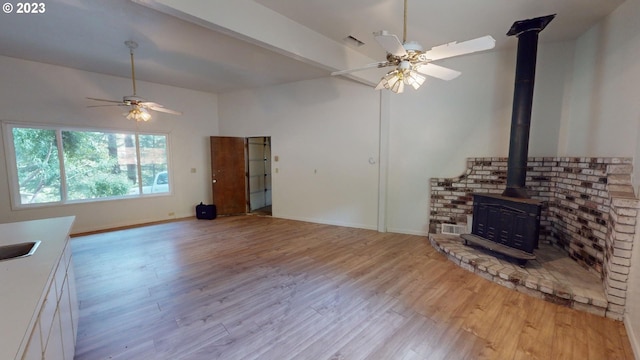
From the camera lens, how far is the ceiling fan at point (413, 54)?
1.92 meters

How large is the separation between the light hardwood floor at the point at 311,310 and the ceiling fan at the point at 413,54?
2.19 m

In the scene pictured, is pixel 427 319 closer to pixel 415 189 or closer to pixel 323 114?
pixel 415 189

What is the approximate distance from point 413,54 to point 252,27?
1.65 meters

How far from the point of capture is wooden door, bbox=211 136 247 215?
21.4 feet

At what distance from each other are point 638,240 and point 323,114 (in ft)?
15.0

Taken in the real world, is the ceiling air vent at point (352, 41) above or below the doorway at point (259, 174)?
above

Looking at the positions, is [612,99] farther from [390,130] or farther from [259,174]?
[259,174]

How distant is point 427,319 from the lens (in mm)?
2420

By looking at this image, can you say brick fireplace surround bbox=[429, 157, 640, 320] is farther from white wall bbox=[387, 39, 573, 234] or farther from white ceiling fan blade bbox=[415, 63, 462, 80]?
white ceiling fan blade bbox=[415, 63, 462, 80]

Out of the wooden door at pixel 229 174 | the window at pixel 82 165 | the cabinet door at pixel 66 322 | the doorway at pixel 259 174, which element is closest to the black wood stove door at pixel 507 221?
the cabinet door at pixel 66 322

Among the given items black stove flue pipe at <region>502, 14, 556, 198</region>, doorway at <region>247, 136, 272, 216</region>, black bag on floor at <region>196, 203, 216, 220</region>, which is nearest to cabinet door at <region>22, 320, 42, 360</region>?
black stove flue pipe at <region>502, 14, 556, 198</region>

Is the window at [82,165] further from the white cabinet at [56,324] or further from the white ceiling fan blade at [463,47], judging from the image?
the white ceiling fan blade at [463,47]

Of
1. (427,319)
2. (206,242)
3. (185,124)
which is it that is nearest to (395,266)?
(427,319)

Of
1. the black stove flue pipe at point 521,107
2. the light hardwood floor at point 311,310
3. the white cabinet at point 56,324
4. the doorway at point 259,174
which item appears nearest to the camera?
the white cabinet at point 56,324
